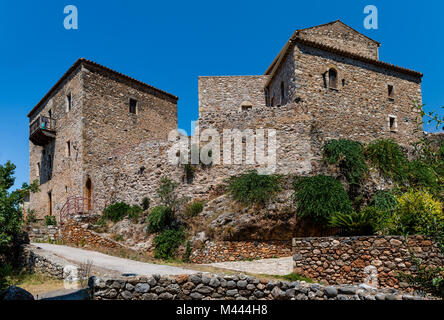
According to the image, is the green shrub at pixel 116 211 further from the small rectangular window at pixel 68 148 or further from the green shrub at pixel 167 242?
the small rectangular window at pixel 68 148

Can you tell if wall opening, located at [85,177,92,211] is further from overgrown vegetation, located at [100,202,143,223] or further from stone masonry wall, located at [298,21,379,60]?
stone masonry wall, located at [298,21,379,60]

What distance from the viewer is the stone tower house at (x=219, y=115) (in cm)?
1811

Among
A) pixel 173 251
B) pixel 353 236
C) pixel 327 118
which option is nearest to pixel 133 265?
pixel 173 251

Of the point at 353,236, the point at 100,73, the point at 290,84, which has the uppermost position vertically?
the point at 100,73

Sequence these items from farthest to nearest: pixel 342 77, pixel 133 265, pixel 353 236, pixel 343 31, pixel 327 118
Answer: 1. pixel 343 31
2. pixel 342 77
3. pixel 327 118
4. pixel 133 265
5. pixel 353 236

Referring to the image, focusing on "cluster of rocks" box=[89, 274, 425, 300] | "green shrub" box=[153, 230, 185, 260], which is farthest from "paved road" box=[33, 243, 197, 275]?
"cluster of rocks" box=[89, 274, 425, 300]

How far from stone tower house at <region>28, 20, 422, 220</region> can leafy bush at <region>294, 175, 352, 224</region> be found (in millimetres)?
1749

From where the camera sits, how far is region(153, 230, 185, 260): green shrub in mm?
15016

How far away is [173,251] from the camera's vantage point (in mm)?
15141

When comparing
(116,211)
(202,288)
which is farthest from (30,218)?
(202,288)

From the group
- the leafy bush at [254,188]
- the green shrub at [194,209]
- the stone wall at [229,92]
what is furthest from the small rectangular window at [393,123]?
the green shrub at [194,209]

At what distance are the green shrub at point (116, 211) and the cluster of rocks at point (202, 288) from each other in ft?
38.6

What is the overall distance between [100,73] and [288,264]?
18.9 m
